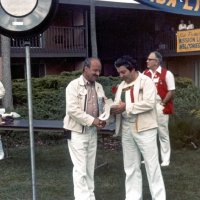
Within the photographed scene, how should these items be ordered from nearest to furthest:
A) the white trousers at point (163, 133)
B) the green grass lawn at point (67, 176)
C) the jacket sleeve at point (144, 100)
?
the jacket sleeve at point (144, 100) < the green grass lawn at point (67, 176) < the white trousers at point (163, 133)

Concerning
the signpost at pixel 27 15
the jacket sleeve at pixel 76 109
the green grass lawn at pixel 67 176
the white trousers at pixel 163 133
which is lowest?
the green grass lawn at pixel 67 176

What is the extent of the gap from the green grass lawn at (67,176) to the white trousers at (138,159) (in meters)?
0.79

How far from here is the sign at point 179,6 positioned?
226 inches

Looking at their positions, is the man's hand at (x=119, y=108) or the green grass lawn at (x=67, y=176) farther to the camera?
the green grass lawn at (x=67, y=176)

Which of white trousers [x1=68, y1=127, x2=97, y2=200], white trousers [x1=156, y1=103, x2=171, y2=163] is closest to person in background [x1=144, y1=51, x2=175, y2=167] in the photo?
white trousers [x1=156, y1=103, x2=171, y2=163]

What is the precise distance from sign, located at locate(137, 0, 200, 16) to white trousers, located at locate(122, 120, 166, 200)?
1699mm

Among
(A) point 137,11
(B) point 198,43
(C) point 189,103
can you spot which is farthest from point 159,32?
(C) point 189,103

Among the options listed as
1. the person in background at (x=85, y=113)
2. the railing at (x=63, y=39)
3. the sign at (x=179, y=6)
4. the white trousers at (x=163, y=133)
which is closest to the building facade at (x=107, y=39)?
the railing at (x=63, y=39)

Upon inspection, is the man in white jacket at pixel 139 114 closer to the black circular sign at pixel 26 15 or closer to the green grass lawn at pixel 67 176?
the green grass lawn at pixel 67 176

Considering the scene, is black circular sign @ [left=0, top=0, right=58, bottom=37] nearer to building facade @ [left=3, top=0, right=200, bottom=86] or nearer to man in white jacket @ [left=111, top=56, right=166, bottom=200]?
man in white jacket @ [left=111, top=56, right=166, bottom=200]

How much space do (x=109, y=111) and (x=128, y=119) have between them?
30 cm

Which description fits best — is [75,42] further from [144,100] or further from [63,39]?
[144,100]

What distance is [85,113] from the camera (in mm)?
6945

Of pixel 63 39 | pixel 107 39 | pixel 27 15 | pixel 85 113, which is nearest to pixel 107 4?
pixel 63 39
